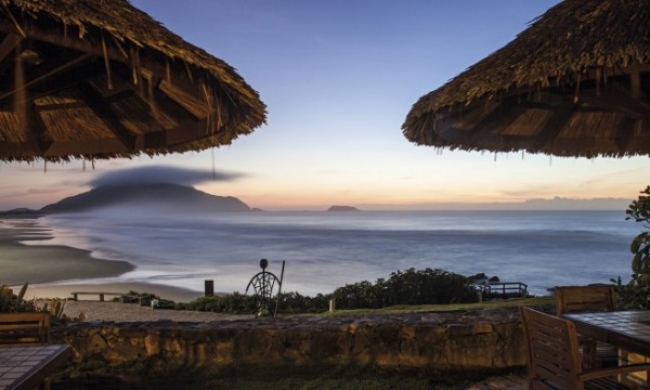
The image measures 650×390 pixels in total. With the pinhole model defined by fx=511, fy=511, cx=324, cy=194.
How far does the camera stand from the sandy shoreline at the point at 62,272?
59.8 ft

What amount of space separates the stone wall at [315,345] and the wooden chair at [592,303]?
93 cm

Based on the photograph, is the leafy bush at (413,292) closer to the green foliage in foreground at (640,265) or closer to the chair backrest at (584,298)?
the green foliage in foreground at (640,265)

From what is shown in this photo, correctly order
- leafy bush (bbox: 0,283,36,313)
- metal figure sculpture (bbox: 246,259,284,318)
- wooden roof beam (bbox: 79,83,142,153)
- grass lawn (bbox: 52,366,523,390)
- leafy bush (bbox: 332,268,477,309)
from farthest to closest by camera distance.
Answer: leafy bush (bbox: 332,268,477,309) → metal figure sculpture (bbox: 246,259,284,318) → leafy bush (bbox: 0,283,36,313) → grass lawn (bbox: 52,366,523,390) → wooden roof beam (bbox: 79,83,142,153)

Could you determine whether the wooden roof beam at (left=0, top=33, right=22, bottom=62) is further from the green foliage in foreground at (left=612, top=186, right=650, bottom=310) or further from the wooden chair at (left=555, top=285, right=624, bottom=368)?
the green foliage in foreground at (left=612, top=186, right=650, bottom=310)

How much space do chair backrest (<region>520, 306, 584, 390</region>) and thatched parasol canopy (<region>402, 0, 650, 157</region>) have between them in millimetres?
1469

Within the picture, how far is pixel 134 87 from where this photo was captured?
2887 millimetres

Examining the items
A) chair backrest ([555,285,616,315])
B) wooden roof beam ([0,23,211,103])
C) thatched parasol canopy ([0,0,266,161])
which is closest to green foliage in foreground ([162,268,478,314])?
thatched parasol canopy ([0,0,266,161])

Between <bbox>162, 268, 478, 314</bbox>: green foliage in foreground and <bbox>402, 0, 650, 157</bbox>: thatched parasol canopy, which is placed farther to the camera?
<bbox>162, 268, 478, 314</bbox>: green foliage in foreground

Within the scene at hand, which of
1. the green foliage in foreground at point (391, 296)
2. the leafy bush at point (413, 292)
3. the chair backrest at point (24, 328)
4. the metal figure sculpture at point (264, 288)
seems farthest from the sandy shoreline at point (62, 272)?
the chair backrest at point (24, 328)

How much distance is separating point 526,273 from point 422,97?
2798 cm

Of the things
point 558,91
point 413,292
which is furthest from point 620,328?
point 413,292

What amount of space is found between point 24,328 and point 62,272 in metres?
23.1

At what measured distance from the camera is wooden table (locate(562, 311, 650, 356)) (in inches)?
87.0

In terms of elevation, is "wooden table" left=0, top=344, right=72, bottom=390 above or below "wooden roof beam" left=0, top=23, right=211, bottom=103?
A: below
